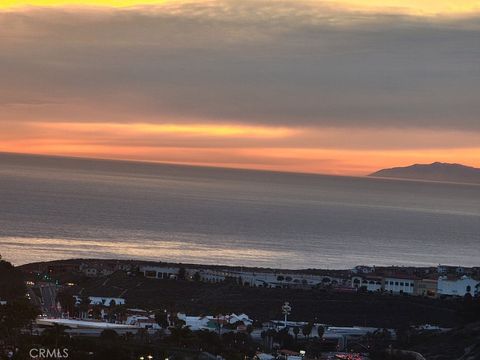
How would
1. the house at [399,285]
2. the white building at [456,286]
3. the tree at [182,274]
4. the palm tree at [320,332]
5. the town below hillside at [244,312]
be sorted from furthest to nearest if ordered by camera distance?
the tree at [182,274]
the house at [399,285]
the white building at [456,286]
the palm tree at [320,332]
the town below hillside at [244,312]

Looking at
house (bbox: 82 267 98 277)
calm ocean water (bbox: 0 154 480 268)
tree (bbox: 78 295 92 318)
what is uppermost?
calm ocean water (bbox: 0 154 480 268)

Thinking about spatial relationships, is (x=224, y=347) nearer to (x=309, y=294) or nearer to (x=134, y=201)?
(x=309, y=294)

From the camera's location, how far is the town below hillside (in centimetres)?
4122

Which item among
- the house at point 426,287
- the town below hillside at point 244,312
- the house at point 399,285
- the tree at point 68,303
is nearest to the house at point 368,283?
the town below hillside at point 244,312

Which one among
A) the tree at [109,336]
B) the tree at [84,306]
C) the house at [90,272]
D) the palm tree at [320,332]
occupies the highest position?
the house at [90,272]

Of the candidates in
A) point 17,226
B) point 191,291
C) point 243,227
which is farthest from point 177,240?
point 191,291

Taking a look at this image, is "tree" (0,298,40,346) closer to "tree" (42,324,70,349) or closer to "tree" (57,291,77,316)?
"tree" (42,324,70,349)

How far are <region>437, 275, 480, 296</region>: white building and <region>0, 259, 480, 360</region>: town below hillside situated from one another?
0.06m

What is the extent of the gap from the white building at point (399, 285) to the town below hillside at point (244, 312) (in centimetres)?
6

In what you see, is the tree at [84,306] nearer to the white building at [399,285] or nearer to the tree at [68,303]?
the tree at [68,303]

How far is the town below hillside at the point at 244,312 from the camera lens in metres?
41.2

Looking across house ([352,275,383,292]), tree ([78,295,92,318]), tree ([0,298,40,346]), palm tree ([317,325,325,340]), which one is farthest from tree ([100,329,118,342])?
house ([352,275,383,292])

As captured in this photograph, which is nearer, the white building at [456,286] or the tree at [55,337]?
the tree at [55,337]

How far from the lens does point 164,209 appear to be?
16875 cm
